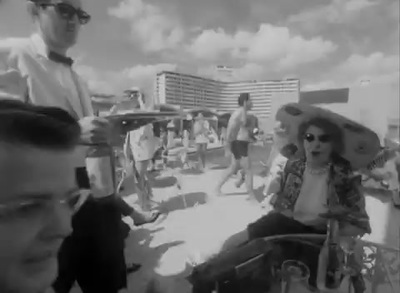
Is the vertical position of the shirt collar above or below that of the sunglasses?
above

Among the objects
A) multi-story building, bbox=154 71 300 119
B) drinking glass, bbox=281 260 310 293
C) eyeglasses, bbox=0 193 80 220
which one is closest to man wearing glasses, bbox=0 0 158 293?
eyeglasses, bbox=0 193 80 220

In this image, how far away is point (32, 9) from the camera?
645 millimetres

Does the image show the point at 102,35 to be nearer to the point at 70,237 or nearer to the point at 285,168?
the point at 70,237

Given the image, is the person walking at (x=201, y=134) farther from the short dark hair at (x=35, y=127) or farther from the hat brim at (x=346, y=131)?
the short dark hair at (x=35, y=127)

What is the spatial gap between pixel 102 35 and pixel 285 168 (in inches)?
28.6

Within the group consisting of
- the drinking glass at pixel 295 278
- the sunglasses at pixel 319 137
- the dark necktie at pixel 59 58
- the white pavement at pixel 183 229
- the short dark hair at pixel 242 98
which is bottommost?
the drinking glass at pixel 295 278

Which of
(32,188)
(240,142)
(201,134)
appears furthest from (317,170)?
(32,188)

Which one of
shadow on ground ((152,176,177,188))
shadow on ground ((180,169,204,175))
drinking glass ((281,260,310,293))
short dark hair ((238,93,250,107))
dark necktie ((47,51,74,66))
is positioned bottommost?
drinking glass ((281,260,310,293))

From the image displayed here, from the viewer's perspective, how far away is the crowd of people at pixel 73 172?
0.56m

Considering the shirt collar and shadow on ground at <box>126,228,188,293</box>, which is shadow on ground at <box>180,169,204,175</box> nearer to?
shadow on ground at <box>126,228,188,293</box>

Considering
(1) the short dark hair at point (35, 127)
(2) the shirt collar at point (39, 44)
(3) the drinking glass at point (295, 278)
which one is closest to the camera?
(1) the short dark hair at point (35, 127)

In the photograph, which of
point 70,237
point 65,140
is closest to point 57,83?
point 65,140

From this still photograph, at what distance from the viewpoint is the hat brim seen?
90cm

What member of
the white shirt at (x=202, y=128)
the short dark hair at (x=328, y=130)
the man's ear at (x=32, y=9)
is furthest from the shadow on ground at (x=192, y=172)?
the man's ear at (x=32, y=9)
